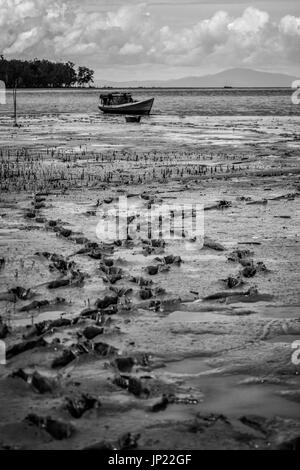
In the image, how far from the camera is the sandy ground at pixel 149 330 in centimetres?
404

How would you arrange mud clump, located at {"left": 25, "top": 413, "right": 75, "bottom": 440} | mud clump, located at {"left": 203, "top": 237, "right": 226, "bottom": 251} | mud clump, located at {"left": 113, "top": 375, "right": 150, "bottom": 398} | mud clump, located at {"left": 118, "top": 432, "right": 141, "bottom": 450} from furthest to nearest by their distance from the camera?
1. mud clump, located at {"left": 203, "top": 237, "right": 226, "bottom": 251}
2. mud clump, located at {"left": 113, "top": 375, "right": 150, "bottom": 398}
3. mud clump, located at {"left": 25, "top": 413, "right": 75, "bottom": 440}
4. mud clump, located at {"left": 118, "top": 432, "right": 141, "bottom": 450}

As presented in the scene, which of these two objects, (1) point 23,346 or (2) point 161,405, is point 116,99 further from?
(2) point 161,405

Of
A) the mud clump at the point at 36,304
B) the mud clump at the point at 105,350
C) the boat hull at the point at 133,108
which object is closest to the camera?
the mud clump at the point at 105,350

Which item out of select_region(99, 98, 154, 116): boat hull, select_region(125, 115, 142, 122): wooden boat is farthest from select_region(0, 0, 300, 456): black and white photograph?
select_region(99, 98, 154, 116): boat hull

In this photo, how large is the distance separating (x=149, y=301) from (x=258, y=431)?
2582 mm

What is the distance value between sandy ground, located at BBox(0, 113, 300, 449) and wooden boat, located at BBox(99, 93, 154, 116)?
4428 centimetres

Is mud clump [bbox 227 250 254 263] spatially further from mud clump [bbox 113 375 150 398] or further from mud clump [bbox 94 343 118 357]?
mud clump [bbox 113 375 150 398]

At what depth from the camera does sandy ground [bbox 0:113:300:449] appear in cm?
404

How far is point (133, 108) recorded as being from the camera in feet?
185

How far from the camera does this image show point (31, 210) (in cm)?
1127

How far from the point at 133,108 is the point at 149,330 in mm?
52309

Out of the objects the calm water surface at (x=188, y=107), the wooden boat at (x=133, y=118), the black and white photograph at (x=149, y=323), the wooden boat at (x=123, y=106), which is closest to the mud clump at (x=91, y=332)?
the black and white photograph at (x=149, y=323)

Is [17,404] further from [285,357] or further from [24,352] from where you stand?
[285,357]

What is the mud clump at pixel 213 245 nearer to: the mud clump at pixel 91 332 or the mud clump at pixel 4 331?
the mud clump at pixel 91 332
